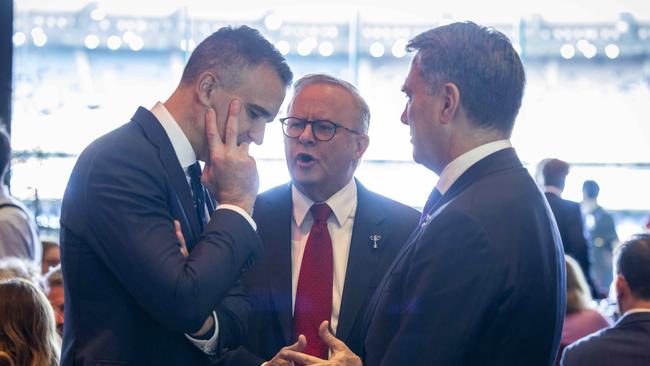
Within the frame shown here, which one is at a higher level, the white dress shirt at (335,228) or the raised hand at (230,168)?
the raised hand at (230,168)

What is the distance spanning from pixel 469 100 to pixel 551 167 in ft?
13.1

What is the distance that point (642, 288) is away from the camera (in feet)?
9.86

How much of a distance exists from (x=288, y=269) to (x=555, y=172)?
11.1ft

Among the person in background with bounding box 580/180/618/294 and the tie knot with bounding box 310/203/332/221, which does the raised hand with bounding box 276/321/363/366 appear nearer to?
the tie knot with bounding box 310/203/332/221

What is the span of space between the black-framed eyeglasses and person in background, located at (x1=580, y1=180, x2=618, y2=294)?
4778 millimetres

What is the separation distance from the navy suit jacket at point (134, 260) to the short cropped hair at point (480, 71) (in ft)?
1.70

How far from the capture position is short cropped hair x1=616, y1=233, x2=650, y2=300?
3.01 meters

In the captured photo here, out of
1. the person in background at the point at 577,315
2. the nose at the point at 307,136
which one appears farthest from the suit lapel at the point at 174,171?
the person in background at the point at 577,315

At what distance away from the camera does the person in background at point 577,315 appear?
12.5 ft

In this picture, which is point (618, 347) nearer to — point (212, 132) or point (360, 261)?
point (360, 261)

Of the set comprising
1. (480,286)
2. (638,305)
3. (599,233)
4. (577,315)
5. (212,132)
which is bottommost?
(599,233)

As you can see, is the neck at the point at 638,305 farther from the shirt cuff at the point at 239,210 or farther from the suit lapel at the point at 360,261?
the shirt cuff at the point at 239,210

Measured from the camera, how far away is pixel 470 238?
180 centimetres

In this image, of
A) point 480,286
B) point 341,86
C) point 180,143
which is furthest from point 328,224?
point 480,286
